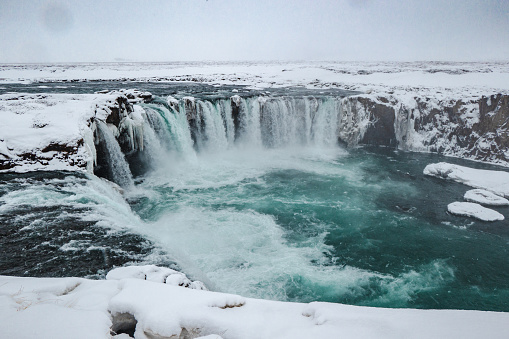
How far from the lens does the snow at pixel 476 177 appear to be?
40.1ft

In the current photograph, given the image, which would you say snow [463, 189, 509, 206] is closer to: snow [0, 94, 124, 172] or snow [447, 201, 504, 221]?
snow [447, 201, 504, 221]

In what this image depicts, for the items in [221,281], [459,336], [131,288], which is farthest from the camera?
[221,281]

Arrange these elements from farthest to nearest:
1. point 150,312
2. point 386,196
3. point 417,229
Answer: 1. point 386,196
2. point 417,229
3. point 150,312

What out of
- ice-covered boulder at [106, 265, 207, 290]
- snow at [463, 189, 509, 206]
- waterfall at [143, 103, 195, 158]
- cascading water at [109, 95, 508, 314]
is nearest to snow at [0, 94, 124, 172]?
cascading water at [109, 95, 508, 314]

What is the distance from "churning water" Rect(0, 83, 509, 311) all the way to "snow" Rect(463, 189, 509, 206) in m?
0.42

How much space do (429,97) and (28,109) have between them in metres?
22.4

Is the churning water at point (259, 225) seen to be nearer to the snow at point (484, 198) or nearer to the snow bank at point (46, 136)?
the snow at point (484, 198)

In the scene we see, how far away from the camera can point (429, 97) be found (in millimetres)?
19188

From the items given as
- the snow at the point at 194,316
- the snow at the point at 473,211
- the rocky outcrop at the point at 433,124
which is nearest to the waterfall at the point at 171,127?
the rocky outcrop at the point at 433,124

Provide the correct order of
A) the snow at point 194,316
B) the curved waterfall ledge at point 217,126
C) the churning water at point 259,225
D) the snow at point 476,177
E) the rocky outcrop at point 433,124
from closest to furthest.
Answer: the snow at point 194,316 → the churning water at point 259,225 → the curved waterfall ledge at point 217,126 → the snow at point 476,177 → the rocky outcrop at point 433,124

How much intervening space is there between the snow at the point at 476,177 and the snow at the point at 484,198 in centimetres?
77

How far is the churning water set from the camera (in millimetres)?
5316

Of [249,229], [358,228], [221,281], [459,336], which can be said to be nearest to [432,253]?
[358,228]

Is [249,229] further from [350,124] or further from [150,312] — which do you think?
[350,124]
